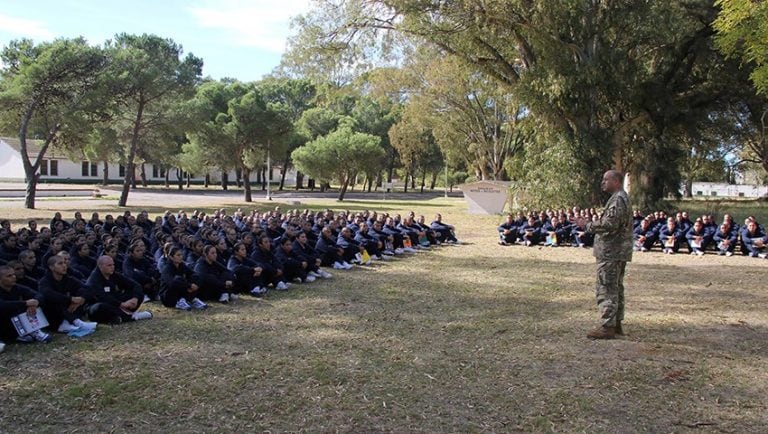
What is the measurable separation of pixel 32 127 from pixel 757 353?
25.9 meters

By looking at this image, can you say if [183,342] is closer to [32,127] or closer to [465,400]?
[465,400]

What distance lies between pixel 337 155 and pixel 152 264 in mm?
29406

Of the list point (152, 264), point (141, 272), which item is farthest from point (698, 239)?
point (141, 272)

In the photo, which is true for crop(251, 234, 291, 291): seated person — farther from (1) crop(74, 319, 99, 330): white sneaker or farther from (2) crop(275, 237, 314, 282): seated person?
(1) crop(74, 319, 99, 330): white sneaker

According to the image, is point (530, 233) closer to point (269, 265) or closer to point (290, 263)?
point (290, 263)

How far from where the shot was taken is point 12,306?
5871mm

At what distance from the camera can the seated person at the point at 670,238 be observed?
15.2 metres

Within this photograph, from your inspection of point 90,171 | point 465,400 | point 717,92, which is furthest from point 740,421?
point 90,171

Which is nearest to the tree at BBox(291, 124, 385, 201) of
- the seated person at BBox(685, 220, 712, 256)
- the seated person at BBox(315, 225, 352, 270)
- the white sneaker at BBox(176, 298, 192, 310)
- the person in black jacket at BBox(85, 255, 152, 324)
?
the seated person at BBox(685, 220, 712, 256)

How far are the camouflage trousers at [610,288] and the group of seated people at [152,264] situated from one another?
485 cm

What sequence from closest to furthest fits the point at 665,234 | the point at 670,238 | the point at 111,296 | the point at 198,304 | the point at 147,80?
the point at 111,296 → the point at 198,304 → the point at 670,238 → the point at 665,234 → the point at 147,80

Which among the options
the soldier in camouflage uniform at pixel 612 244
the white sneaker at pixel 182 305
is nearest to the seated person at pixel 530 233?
the soldier in camouflage uniform at pixel 612 244

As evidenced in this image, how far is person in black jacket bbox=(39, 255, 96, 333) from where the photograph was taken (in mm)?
6418

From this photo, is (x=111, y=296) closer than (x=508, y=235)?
Yes
